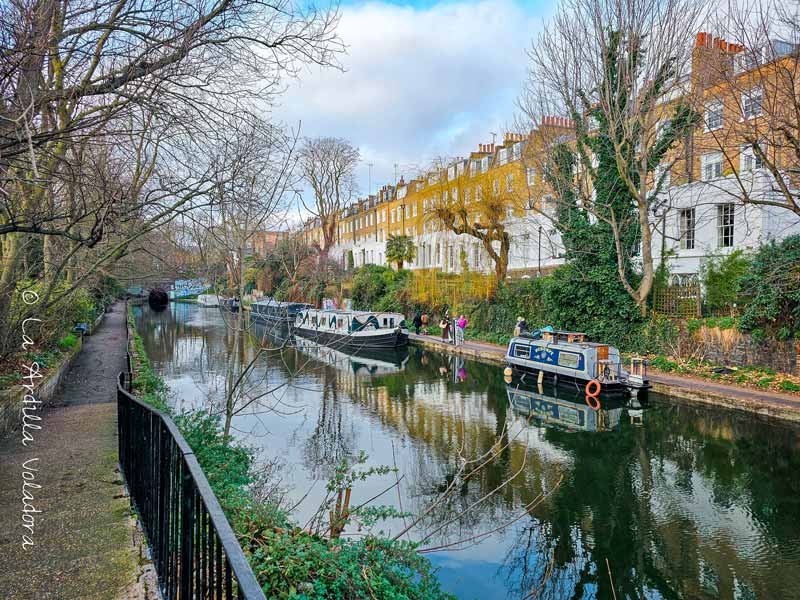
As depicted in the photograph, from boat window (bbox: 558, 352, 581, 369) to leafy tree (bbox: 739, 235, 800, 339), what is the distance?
4098mm

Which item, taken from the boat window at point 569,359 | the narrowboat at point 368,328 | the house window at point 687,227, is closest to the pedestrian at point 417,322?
the narrowboat at point 368,328

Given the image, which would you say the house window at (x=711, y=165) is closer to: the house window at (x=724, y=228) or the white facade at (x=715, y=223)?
the white facade at (x=715, y=223)

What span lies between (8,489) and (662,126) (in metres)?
16.3

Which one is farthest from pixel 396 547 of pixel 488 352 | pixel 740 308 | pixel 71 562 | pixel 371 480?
pixel 488 352

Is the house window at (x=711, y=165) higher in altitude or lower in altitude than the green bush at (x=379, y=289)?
higher

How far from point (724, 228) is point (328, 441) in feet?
49.6

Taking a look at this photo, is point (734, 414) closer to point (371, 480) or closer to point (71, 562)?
point (371, 480)

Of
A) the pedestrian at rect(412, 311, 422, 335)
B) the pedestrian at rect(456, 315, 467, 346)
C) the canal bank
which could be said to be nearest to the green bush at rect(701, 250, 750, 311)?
the canal bank

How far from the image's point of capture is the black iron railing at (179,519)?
1.53 metres

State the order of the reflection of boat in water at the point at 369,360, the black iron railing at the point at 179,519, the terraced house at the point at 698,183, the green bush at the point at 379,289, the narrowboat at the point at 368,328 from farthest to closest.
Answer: the green bush at the point at 379,289 → the narrowboat at the point at 368,328 → the reflection of boat in water at the point at 369,360 → the terraced house at the point at 698,183 → the black iron railing at the point at 179,519

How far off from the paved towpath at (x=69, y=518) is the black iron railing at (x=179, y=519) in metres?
0.23

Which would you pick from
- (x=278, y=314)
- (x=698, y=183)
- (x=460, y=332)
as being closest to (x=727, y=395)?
(x=698, y=183)

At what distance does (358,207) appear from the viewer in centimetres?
5438

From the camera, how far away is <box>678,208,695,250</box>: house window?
18.5 metres
